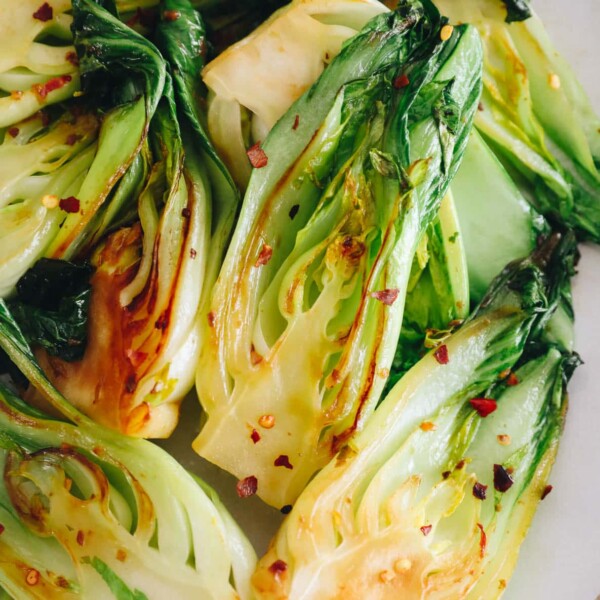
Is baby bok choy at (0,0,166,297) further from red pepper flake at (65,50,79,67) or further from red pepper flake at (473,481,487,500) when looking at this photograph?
red pepper flake at (473,481,487,500)

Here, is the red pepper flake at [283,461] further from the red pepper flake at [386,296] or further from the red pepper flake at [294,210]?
the red pepper flake at [294,210]

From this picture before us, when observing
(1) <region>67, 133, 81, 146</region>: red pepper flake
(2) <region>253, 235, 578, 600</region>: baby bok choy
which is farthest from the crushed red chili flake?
(1) <region>67, 133, 81, 146</region>: red pepper flake

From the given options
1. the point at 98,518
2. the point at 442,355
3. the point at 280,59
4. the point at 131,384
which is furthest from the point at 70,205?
the point at 442,355

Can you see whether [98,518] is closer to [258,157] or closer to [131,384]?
[131,384]

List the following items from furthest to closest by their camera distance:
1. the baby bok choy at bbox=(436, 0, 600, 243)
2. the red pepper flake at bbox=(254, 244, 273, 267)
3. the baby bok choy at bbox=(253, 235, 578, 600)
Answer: the baby bok choy at bbox=(436, 0, 600, 243) → the red pepper flake at bbox=(254, 244, 273, 267) → the baby bok choy at bbox=(253, 235, 578, 600)

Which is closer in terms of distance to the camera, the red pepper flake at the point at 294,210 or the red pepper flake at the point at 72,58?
the red pepper flake at the point at 294,210

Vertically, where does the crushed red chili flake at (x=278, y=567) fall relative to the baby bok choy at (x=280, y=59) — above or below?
below

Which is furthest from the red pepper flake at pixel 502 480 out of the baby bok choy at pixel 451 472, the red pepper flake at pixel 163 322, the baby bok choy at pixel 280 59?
the baby bok choy at pixel 280 59
